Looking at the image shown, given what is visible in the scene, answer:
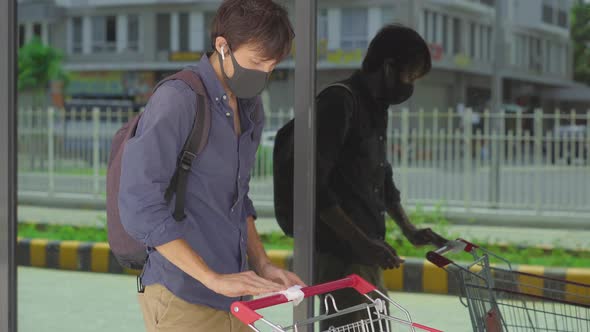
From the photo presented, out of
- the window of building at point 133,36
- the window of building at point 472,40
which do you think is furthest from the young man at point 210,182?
the window of building at point 133,36

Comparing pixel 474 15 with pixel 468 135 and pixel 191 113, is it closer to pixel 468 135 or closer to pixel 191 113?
pixel 468 135

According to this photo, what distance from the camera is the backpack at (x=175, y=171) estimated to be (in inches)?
71.9

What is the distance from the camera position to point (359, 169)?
8.81 feet

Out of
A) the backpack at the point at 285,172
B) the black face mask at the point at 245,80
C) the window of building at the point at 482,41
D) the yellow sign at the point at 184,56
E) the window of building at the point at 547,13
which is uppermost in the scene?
the window of building at the point at 547,13

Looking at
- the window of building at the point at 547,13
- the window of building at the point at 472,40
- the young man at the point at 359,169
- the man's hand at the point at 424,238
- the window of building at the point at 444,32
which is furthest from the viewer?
the window of building at the point at 472,40

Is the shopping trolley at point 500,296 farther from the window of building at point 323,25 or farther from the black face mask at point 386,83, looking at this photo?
the window of building at point 323,25

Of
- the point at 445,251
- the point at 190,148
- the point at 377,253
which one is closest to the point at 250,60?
the point at 190,148

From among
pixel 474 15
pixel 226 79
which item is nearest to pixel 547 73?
pixel 474 15

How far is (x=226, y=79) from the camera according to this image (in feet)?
6.22

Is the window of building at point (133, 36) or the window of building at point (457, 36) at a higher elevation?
the window of building at point (133, 36)

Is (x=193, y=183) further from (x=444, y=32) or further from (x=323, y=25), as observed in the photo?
(x=444, y=32)

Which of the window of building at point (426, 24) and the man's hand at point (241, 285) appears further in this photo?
the window of building at point (426, 24)

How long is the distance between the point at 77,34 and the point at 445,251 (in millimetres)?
4108

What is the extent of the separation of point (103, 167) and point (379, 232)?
222 inches
